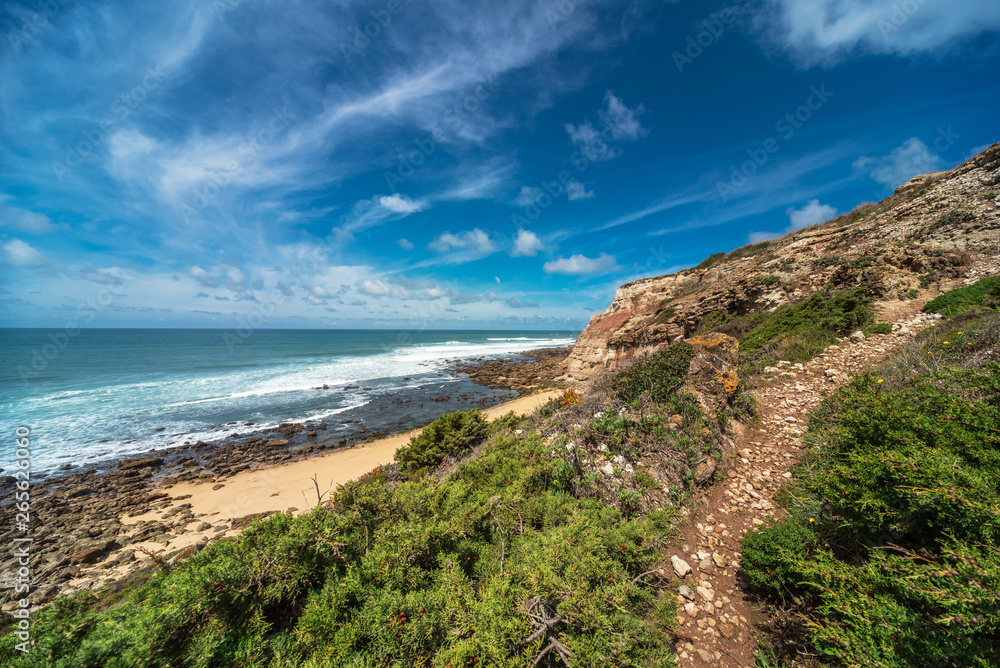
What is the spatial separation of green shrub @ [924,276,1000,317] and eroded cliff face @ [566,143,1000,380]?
3.32 ft

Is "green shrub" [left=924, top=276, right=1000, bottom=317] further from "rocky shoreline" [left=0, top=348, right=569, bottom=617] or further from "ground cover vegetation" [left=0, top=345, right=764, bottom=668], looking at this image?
"rocky shoreline" [left=0, top=348, right=569, bottom=617]

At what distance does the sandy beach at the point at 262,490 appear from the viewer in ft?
33.6

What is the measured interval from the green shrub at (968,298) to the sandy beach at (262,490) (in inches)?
436

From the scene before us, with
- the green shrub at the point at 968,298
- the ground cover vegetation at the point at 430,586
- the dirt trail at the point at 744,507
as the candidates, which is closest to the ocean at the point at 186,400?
the ground cover vegetation at the point at 430,586

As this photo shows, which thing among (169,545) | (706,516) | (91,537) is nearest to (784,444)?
(706,516)

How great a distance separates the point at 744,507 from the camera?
4648 millimetres

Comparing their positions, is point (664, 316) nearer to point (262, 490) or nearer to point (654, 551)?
point (654, 551)

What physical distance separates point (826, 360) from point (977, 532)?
7171 mm

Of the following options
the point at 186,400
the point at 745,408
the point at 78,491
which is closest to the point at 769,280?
Result: the point at 745,408

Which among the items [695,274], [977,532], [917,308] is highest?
[695,274]

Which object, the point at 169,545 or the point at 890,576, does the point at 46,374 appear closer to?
the point at 169,545

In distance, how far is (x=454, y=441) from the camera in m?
9.54

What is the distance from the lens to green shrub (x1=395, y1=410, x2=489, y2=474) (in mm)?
9305

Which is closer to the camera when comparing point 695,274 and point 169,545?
point 169,545
